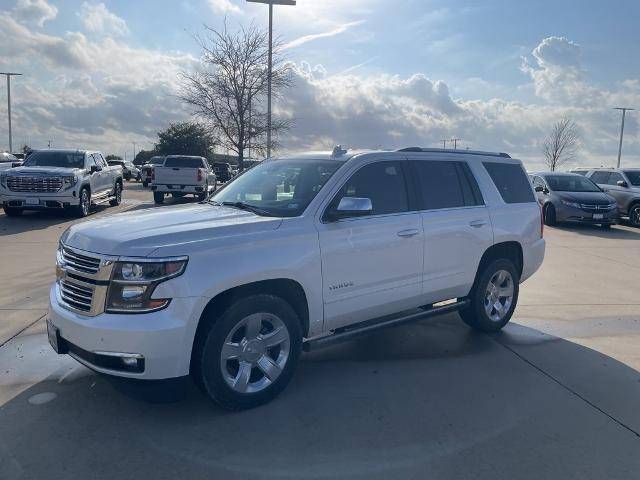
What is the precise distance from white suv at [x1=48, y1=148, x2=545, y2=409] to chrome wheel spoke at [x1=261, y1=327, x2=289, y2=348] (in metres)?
0.01

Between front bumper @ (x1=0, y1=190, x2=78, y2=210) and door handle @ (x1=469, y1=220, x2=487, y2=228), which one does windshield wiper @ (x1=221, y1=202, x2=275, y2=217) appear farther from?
front bumper @ (x1=0, y1=190, x2=78, y2=210)

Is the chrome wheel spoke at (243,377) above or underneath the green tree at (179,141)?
underneath

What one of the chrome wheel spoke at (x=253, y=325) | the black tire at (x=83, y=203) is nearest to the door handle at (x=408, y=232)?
the chrome wheel spoke at (x=253, y=325)

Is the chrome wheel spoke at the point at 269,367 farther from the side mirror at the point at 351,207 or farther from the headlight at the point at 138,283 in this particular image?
the side mirror at the point at 351,207

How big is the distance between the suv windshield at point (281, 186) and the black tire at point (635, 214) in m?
15.7

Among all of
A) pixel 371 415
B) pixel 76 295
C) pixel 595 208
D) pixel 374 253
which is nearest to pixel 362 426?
pixel 371 415

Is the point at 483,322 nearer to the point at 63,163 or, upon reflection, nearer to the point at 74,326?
the point at 74,326

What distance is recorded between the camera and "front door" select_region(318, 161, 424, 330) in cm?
425

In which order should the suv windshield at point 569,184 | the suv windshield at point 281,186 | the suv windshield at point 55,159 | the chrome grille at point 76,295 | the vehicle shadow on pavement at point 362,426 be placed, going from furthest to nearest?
the suv windshield at point 569,184
the suv windshield at point 55,159
the suv windshield at point 281,186
the chrome grille at point 76,295
the vehicle shadow on pavement at point 362,426

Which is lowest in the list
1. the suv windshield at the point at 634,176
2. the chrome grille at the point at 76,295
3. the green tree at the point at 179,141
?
the chrome grille at the point at 76,295

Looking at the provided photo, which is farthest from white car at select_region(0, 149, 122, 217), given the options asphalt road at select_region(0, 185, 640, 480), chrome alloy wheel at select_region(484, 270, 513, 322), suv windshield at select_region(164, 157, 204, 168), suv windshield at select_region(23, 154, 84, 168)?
chrome alloy wheel at select_region(484, 270, 513, 322)

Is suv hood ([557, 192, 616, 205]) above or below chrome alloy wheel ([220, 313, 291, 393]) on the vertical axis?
above

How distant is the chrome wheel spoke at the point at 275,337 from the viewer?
3945mm

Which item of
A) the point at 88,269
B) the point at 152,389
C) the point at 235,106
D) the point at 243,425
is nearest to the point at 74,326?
the point at 88,269
